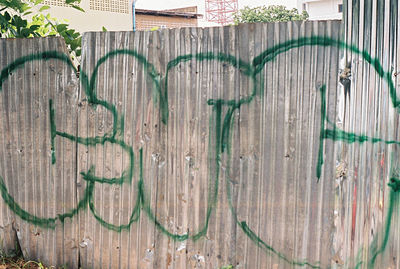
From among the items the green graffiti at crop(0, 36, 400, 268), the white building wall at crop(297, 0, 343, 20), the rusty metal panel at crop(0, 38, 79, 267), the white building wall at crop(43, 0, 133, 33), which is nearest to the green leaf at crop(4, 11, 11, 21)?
the rusty metal panel at crop(0, 38, 79, 267)

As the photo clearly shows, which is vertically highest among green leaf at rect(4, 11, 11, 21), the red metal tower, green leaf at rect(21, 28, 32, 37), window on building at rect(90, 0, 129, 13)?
the red metal tower

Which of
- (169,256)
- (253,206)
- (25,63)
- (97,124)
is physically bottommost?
(169,256)

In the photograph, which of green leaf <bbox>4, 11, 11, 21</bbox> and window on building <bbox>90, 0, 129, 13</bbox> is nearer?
green leaf <bbox>4, 11, 11, 21</bbox>

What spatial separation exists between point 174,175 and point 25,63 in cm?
150

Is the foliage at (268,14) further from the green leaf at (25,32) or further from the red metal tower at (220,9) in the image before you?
the green leaf at (25,32)

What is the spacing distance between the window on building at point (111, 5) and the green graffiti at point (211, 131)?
15.8 meters

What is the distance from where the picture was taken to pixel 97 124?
3475mm

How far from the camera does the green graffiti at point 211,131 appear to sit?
9.79 feet

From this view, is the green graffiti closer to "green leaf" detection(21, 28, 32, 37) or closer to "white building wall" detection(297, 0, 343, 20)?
"green leaf" detection(21, 28, 32, 37)

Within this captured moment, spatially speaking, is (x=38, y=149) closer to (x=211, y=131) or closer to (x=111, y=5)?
(x=211, y=131)

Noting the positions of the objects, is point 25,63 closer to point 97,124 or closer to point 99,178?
point 97,124

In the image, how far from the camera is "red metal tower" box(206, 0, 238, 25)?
5370 centimetres

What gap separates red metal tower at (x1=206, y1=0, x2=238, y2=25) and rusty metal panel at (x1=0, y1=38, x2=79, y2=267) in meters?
51.1

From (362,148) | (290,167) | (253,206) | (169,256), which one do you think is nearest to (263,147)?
(290,167)
